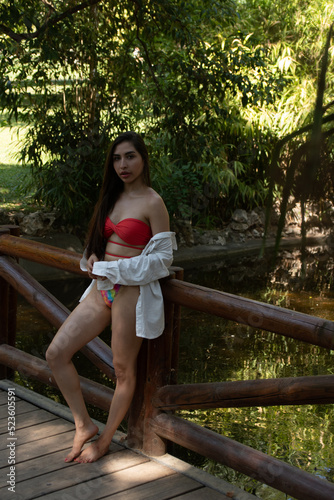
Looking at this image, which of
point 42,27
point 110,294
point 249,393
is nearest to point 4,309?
point 110,294

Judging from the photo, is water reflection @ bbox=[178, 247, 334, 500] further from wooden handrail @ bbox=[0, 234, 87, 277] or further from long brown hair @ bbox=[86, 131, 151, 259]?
wooden handrail @ bbox=[0, 234, 87, 277]

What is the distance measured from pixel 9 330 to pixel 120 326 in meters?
1.19

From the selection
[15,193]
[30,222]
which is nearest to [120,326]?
[30,222]

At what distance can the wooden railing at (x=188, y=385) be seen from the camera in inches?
67.8

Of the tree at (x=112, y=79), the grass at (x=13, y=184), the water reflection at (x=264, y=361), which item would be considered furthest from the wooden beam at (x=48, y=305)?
the grass at (x=13, y=184)

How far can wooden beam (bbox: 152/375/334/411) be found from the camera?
1.69m

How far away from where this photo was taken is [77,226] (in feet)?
24.5

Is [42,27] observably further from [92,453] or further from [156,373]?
[92,453]

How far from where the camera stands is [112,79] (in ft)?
19.3

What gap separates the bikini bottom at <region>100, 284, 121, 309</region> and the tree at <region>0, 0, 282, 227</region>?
289 cm

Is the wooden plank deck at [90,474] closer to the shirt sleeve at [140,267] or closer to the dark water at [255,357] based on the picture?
the dark water at [255,357]

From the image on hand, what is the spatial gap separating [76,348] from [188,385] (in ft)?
1.30

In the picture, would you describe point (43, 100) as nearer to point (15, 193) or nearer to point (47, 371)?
point (15, 193)

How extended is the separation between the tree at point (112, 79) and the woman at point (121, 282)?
2.67 metres
